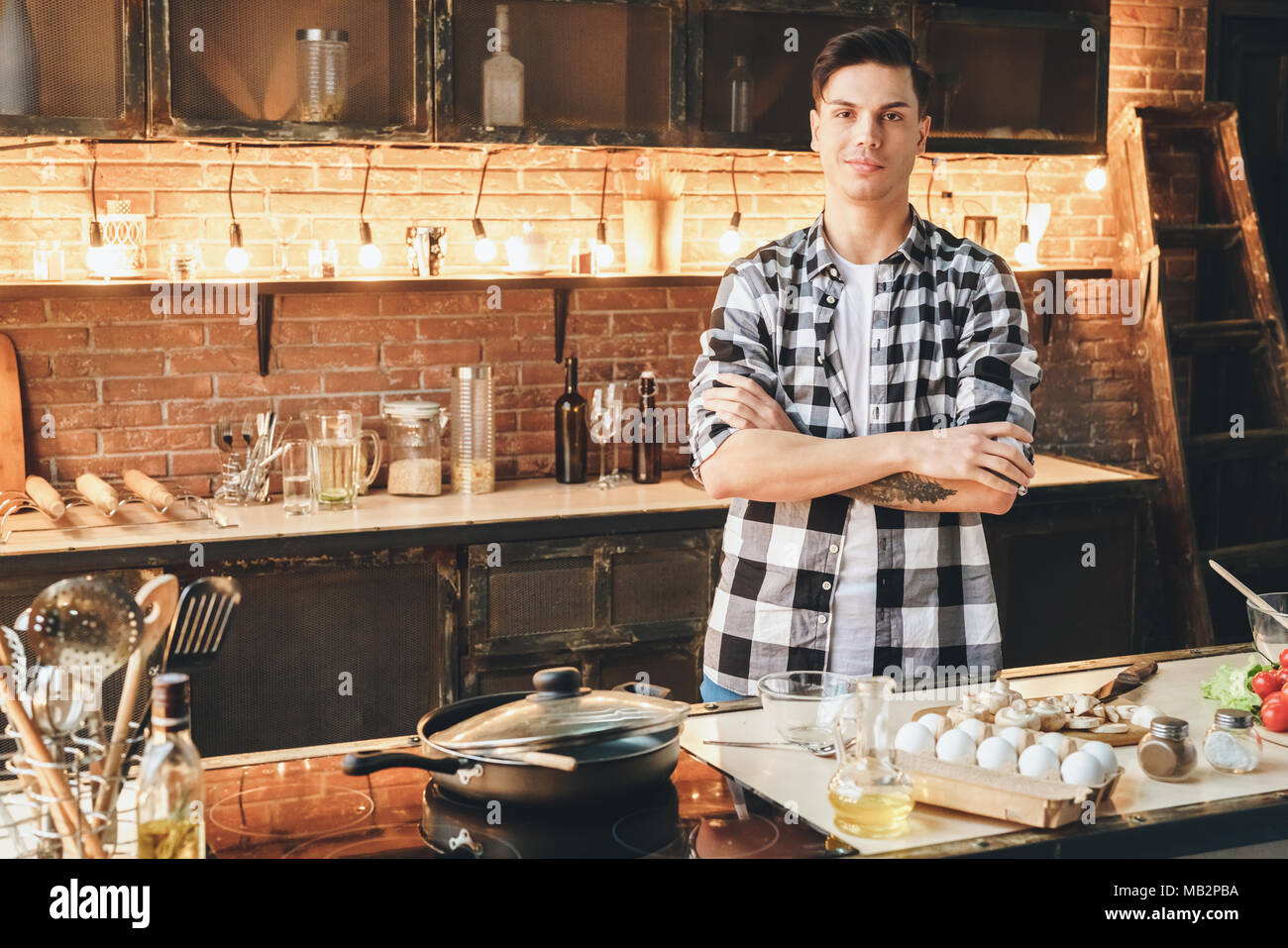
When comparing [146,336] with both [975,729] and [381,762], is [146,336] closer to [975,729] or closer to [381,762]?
[381,762]

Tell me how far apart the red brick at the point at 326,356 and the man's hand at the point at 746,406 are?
1731 mm

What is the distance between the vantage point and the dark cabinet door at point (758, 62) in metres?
3.63

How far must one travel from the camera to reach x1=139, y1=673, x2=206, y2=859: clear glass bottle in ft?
3.92

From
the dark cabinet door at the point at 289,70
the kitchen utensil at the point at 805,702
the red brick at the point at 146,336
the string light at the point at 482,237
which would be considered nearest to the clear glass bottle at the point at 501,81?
the dark cabinet door at the point at 289,70

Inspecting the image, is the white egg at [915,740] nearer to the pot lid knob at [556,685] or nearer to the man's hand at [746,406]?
the pot lid knob at [556,685]

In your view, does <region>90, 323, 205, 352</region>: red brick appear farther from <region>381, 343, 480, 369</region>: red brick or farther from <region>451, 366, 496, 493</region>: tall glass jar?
<region>451, 366, 496, 493</region>: tall glass jar

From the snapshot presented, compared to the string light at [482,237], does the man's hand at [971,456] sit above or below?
below

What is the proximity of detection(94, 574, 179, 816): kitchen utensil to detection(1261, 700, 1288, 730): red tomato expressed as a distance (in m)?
1.39

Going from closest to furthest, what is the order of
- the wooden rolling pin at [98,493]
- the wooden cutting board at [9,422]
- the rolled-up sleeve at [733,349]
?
1. the rolled-up sleeve at [733,349]
2. the wooden rolling pin at [98,493]
3. the wooden cutting board at [9,422]

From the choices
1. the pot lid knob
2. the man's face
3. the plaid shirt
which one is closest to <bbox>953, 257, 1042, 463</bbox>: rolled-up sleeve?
the plaid shirt

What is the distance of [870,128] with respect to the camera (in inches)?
→ 86.5
